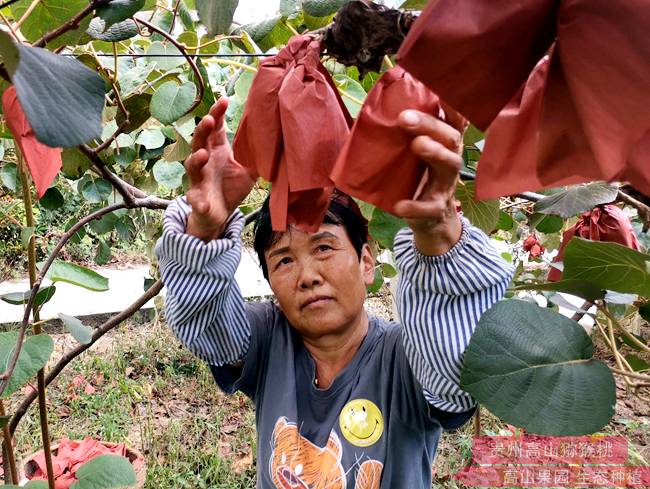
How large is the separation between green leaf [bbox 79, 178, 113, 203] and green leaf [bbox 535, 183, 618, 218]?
0.83m

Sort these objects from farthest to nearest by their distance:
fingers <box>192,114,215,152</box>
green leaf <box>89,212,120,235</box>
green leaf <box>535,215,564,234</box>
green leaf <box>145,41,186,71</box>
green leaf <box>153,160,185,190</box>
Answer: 1. green leaf <box>89,212,120,235</box>
2. green leaf <box>153,160,185,190</box>
3. green leaf <box>535,215,564,234</box>
4. green leaf <box>145,41,186,71</box>
5. fingers <box>192,114,215,152</box>

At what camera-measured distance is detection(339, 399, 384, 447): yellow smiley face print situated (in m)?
0.68

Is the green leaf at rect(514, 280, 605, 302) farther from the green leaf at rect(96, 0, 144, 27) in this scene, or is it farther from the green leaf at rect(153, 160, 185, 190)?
the green leaf at rect(153, 160, 185, 190)

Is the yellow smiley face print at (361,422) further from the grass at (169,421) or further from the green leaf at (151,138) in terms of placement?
the grass at (169,421)

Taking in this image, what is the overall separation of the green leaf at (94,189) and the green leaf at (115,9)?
771 millimetres

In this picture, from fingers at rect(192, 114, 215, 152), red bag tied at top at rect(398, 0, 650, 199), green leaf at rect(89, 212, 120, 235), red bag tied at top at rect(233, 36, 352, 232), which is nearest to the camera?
red bag tied at top at rect(398, 0, 650, 199)

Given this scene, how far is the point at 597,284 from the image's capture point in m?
0.38

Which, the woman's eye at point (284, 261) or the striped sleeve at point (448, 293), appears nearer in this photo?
the striped sleeve at point (448, 293)

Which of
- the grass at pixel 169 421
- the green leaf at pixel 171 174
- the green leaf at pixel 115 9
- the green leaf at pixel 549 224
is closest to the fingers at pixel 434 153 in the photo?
the green leaf at pixel 115 9

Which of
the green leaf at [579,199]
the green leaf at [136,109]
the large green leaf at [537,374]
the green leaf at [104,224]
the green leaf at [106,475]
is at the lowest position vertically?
the green leaf at [104,224]

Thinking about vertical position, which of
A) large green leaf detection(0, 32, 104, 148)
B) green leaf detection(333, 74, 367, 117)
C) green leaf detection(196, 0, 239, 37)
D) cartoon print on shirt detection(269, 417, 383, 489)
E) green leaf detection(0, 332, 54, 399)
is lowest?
cartoon print on shirt detection(269, 417, 383, 489)

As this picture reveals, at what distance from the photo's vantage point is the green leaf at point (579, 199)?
21.2 inches

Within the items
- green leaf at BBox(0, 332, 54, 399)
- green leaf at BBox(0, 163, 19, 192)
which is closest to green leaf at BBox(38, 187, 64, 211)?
green leaf at BBox(0, 163, 19, 192)

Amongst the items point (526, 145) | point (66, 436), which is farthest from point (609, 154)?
A: point (66, 436)
